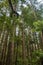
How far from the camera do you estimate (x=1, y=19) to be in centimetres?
563

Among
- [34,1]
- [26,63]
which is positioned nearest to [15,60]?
[26,63]

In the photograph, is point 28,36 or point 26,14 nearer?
point 26,14

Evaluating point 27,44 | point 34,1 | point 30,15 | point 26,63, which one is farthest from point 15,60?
point 34,1

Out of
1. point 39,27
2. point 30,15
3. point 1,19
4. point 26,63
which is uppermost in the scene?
point 30,15

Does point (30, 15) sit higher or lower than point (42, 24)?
higher

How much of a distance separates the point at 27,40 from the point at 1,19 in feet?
15.8

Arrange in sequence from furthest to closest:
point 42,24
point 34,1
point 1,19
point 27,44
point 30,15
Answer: point 27,44
point 30,15
point 34,1
point 1,19
point 42,24

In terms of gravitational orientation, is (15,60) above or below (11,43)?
below

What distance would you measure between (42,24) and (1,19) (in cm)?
155

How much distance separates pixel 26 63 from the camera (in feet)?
29.4

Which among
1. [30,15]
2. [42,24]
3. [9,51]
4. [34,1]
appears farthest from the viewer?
[30,15]

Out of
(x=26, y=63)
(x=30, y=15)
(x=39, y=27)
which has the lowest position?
(x=26, y=63)

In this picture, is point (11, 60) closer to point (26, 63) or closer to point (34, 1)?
point (26, 63)

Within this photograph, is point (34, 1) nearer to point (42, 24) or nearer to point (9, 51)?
point (9, 51)
